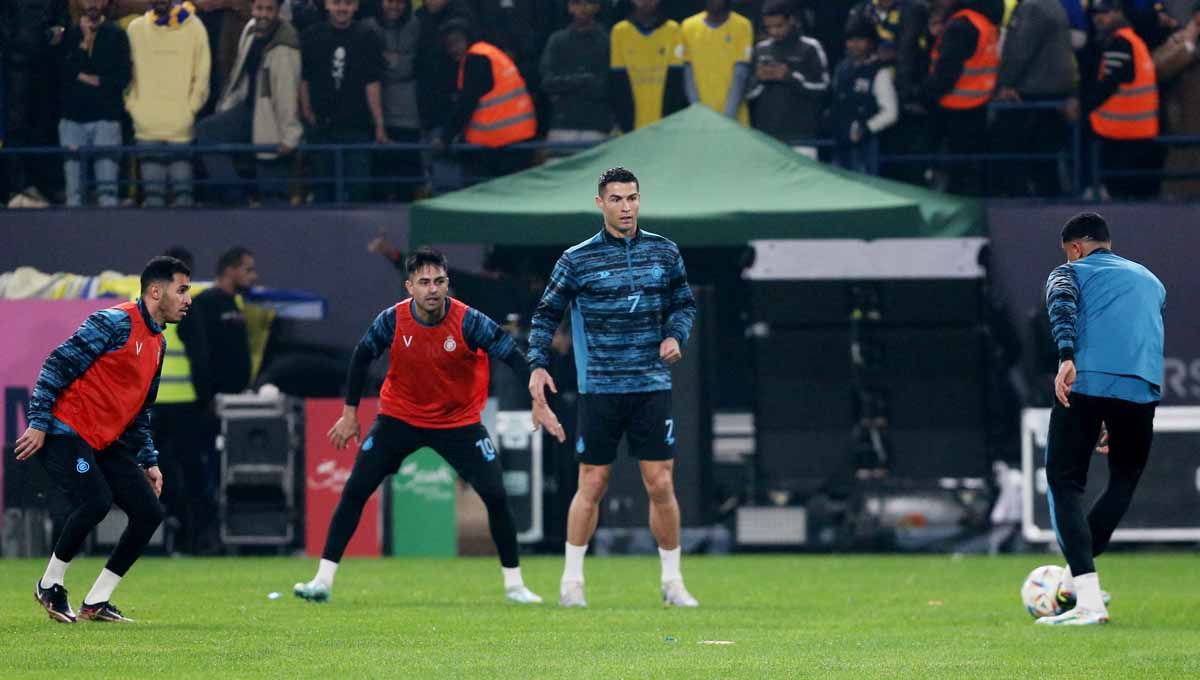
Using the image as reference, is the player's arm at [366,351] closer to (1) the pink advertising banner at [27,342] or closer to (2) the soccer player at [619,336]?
(2) the soccer player at [619,336]

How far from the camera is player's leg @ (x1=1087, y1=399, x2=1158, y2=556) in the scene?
420 inches

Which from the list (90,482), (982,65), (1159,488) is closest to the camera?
(90,482)

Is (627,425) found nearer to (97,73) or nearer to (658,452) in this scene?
(658,452)

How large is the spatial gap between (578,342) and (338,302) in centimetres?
812

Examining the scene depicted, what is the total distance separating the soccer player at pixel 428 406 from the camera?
12.0m

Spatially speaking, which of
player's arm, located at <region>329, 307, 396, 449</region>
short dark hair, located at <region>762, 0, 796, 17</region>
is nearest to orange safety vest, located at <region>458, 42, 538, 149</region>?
short dark hair, located at <region>762, 0, 796, 17</region>

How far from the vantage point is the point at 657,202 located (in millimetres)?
16906

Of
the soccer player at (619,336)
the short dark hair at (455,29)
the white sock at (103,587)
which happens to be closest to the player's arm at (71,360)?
the white sock at (103,587)

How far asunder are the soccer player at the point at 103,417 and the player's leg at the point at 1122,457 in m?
4.59

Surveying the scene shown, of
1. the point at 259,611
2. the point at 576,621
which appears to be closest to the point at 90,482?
the point at 259,611

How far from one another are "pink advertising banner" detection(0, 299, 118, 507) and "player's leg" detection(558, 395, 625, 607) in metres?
7.38

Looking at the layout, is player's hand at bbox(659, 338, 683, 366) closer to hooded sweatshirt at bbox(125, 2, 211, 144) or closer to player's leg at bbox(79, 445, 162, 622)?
player's leg at bbox(79, 445, 162, 622)

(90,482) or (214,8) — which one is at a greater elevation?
(214,8)

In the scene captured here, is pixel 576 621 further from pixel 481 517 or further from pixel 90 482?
pixel 481 517
